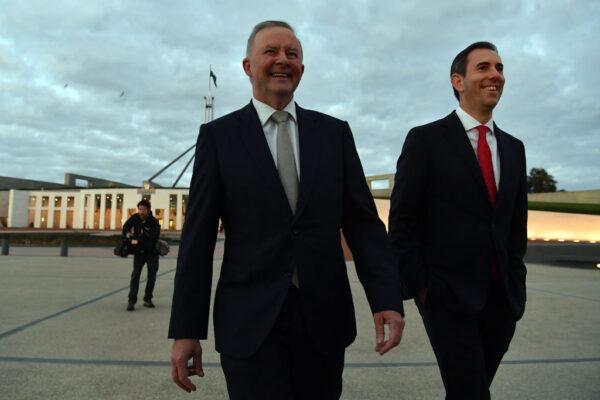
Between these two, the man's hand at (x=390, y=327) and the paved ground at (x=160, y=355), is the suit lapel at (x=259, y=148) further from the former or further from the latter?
the paved ground at (x=160, y=355)

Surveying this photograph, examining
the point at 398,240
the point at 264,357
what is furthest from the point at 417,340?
the point at 264,357

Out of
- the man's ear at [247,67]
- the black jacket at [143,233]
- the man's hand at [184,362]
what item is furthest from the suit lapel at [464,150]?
the black jacket at [143,233]

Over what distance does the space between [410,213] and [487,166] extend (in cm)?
44

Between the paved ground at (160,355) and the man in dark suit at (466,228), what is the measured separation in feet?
4.69

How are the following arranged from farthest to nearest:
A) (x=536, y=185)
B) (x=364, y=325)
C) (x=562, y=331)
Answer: (x=536, y=185)
(x=364, y=325)
(x=562, y=331)

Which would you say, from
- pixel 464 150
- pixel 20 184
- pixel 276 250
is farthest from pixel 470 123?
pixel 20 184

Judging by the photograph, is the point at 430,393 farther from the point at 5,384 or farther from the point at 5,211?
the point at 5,211

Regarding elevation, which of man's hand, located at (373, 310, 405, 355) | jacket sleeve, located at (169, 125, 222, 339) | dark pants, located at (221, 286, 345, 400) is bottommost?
dark pants, located at (221, 286, 345, 400)

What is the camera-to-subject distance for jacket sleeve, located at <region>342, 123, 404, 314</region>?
5.65 ft

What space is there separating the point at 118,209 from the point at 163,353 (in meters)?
65.2

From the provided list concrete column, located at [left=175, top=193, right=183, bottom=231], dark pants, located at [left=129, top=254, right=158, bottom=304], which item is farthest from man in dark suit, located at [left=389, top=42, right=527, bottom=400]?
concrete column, located at [left=175, top=193, right=183, bottom=231]

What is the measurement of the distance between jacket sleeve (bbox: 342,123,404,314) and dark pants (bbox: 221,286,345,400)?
28 centimetres

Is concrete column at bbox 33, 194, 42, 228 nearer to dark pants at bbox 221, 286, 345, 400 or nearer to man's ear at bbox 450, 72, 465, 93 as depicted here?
man's ear at bbox 450, 72, 465, 93

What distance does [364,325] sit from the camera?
19.3 ft
